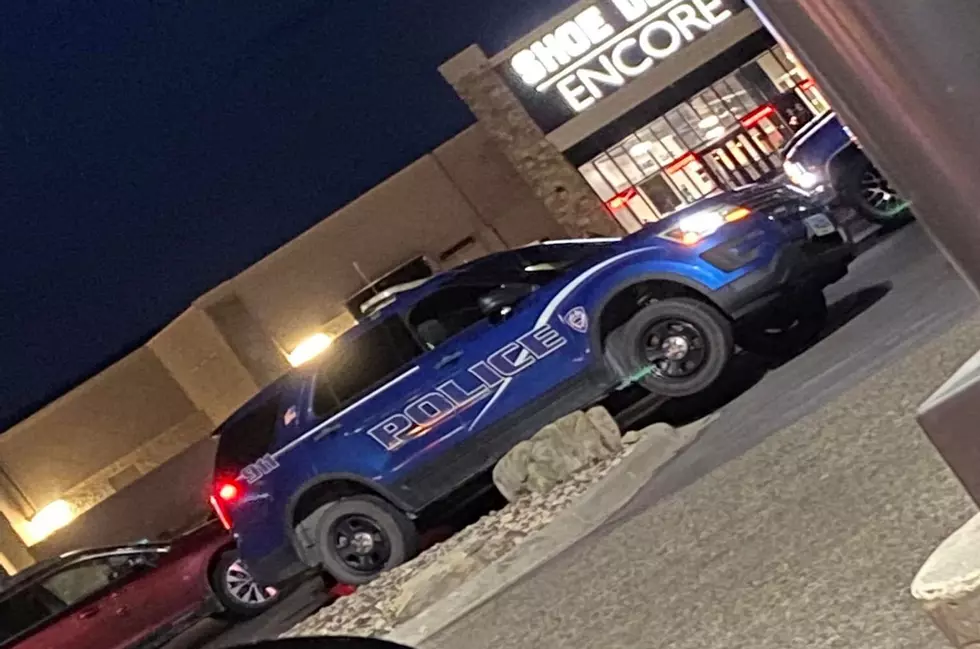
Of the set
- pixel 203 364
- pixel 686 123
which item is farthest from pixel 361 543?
pixel 686 123

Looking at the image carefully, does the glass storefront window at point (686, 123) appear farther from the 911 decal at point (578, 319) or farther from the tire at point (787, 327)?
the 911 decal at point (578, 319)

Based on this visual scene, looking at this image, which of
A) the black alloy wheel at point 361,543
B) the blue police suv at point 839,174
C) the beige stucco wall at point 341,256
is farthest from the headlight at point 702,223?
the beige stucco wall at point 341,256

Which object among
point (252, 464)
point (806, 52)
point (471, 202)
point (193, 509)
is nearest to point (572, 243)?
point (252, 464)

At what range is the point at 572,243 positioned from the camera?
874 centimetres

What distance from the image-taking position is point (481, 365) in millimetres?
8039

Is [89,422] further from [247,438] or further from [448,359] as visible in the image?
[448,359]

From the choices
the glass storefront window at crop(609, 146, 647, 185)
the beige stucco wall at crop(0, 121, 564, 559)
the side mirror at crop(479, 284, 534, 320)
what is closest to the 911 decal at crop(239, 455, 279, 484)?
the side mirror at crop(479, 284, 534, 320)

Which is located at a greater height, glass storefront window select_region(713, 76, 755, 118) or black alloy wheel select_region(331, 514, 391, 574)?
glass storefront window select_region(713, 76, 755, 118)

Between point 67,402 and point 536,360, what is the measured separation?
11629 millimetres

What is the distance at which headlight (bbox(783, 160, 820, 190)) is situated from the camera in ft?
34.6

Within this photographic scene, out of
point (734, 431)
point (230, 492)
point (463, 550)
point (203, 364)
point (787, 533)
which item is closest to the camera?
point (787, 533)

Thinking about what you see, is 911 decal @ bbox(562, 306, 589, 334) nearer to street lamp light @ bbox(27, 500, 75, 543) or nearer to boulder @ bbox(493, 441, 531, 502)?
boulder @ bbox(493, 441, 531, 502)

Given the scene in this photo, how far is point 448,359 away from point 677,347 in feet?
4.91

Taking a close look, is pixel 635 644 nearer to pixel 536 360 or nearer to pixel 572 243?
pixel 536 360
